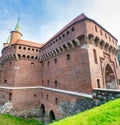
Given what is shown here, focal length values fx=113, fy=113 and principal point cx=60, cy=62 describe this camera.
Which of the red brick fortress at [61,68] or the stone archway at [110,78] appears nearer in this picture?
the red brick fortress at [61,68]

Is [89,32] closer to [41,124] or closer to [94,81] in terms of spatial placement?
[94,81]

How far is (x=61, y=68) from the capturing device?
13.6m

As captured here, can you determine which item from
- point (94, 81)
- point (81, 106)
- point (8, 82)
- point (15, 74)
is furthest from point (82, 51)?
point (8, 82)

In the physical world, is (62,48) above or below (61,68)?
above

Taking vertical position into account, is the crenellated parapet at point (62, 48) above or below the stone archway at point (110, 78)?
above

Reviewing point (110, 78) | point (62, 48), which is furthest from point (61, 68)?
point (110, 78)

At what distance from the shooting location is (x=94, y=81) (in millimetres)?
9688

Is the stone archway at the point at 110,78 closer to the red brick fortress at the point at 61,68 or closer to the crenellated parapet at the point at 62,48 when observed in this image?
the red brick fortress at the point at 61,68

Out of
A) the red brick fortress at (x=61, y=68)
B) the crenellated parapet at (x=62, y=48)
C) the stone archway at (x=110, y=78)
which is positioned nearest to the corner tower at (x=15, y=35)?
the red brick fortress at (x=61, y=68)

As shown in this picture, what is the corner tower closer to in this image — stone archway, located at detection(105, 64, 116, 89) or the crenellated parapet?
the crenellated parapet

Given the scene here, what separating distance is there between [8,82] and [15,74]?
1986mm

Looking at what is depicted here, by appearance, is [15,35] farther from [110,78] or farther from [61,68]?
[110,78]

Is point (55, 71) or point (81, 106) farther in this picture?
point (55, 71)

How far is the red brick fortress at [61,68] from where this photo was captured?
1056 cm
